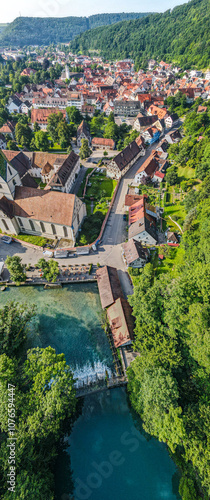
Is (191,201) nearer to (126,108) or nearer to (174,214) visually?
(174,214)

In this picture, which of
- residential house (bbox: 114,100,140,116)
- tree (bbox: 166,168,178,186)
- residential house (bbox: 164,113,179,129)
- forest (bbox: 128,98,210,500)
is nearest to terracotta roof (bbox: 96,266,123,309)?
forest (bbox: 128,98,210,500)

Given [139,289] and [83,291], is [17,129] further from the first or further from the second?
[139,289]

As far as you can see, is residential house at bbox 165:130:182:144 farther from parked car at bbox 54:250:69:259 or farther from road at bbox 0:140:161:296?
parked car at bbox 54:250:69:259

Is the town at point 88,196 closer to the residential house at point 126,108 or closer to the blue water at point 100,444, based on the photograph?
the blue water at point 100,444

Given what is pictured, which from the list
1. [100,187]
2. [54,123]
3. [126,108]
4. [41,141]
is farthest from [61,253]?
[126,108]

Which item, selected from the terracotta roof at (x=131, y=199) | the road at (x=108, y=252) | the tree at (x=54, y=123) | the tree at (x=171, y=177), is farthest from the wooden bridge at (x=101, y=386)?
the tree at (x=54, y=123)

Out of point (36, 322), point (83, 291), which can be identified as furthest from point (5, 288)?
point (83, 291)
